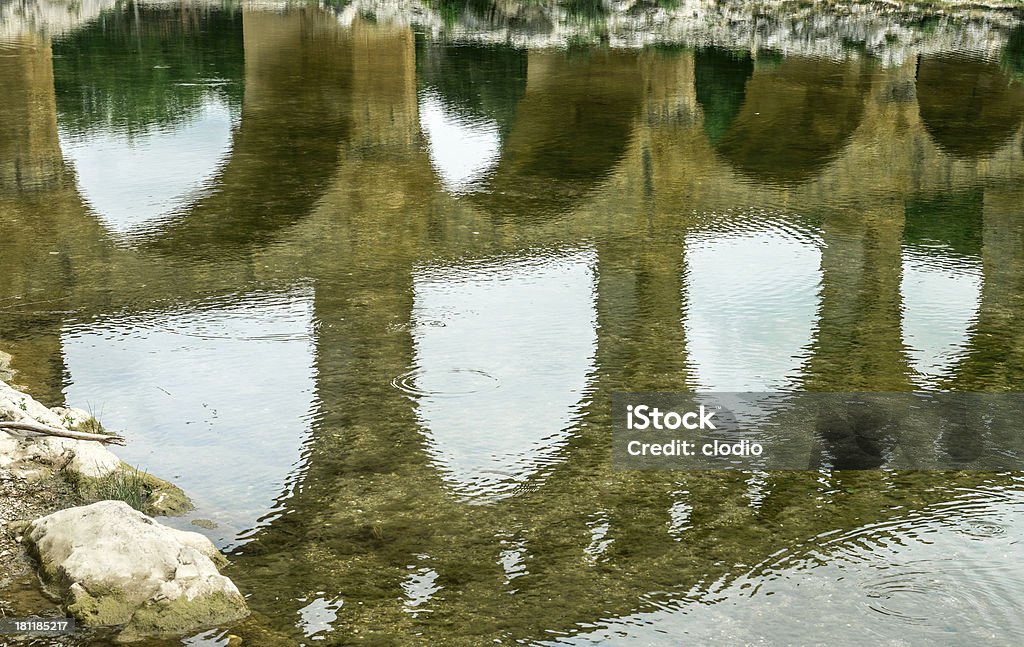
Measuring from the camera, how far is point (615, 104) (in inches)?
566

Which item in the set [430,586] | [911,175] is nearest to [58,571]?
[430,586]

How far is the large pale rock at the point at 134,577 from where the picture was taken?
3707 millimetres

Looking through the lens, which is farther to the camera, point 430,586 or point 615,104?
point 615,104

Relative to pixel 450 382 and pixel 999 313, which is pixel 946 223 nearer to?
pixel 999 313

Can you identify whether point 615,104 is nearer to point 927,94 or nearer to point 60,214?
point 927,94

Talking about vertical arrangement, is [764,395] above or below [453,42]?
below

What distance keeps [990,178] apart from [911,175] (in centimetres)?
65

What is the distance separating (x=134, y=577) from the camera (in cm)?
376

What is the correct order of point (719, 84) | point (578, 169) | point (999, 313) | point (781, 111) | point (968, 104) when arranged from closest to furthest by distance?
point (999, 313) < point (578, 169) < point (781, 111) < point (968, 104) < point (719, 84)

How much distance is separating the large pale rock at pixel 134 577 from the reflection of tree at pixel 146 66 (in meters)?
9.19

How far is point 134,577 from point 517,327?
3235 millimetres

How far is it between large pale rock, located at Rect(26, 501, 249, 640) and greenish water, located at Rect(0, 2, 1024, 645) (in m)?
0.08

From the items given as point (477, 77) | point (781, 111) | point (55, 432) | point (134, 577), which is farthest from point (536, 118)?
point (134, 577)

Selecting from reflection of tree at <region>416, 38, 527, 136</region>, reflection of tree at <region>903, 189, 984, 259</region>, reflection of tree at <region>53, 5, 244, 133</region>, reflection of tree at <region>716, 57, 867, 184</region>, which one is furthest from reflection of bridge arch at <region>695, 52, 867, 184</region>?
reflection of tree at <region>53, 5, 244, 133</region>
